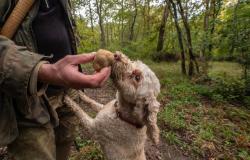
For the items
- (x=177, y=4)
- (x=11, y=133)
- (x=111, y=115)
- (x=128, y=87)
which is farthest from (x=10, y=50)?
(x=177, y=4)

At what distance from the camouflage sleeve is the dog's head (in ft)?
5.06

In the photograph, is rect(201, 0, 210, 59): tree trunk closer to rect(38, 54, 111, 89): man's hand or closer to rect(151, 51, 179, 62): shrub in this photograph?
rect(151, 51, 179, 62): shrub

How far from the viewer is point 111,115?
331 cm

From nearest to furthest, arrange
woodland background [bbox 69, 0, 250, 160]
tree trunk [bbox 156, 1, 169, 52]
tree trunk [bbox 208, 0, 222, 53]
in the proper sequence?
woodland background [bbox 69, 0, 250, 160], tree trunk [bbox 208, 0, 222, 53], tree trunk [bbox 156, 1, 169, 52]

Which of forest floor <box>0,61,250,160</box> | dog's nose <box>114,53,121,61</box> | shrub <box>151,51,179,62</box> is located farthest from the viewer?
shrub <box>151,51,179,62</box>

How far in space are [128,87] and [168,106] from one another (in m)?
4.86

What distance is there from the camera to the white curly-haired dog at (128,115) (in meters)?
2.97

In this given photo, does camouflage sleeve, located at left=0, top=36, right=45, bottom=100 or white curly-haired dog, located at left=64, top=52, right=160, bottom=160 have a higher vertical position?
camouflage sleeve, located at left=0, top=36, right=45, bottom=100

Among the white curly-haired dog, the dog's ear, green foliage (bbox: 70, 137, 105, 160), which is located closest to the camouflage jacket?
the white curly-haired dog

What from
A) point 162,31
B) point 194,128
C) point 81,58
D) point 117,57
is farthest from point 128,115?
point 162,31

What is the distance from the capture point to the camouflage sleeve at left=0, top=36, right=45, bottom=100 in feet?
4.42

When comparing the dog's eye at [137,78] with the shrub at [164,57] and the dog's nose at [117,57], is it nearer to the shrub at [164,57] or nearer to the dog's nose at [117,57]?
the dog's nose at [117,57]

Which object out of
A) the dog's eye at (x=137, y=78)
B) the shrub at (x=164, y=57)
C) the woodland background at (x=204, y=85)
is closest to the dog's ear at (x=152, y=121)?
the dog's eye at (x=137, y=78)

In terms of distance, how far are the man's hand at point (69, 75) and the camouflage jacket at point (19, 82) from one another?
0.19 ft
